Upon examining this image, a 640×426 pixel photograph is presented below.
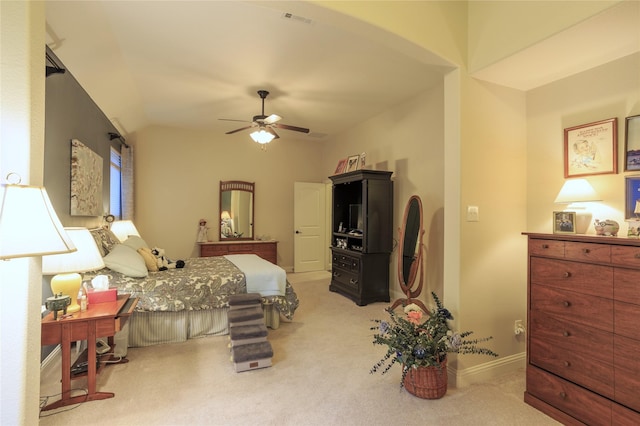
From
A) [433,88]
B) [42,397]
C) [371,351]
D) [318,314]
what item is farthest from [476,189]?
[42,397]

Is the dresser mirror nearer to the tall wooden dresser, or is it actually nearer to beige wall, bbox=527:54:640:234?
beige wall, bbox=527:54:640:234

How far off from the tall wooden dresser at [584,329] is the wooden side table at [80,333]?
2954mm

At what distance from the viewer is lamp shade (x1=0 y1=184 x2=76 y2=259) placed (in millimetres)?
1094

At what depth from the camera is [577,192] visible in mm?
2100

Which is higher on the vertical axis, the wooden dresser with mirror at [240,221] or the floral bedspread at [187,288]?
the wooden dresser with mirror at [240,221]

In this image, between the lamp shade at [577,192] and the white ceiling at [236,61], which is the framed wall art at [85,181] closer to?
the white ceiling at [236,61]

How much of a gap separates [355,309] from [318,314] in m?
0.56

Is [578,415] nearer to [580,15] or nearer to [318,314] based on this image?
[580,15]

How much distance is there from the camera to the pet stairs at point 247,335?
8.25ft

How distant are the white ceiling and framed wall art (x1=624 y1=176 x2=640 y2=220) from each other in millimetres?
861

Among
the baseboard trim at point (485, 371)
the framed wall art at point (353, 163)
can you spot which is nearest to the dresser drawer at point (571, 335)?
the baseboard trim at point (485, 371)

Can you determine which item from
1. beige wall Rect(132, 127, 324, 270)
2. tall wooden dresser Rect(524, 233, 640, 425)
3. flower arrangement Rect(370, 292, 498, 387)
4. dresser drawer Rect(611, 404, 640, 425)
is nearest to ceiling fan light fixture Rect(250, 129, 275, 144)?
beige wall Rect(132, 127, 324, 270)

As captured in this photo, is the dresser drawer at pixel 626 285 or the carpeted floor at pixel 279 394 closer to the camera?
the dresser drawer at pixel 626 285

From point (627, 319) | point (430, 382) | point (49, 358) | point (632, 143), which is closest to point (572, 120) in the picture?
point (632, 143)
